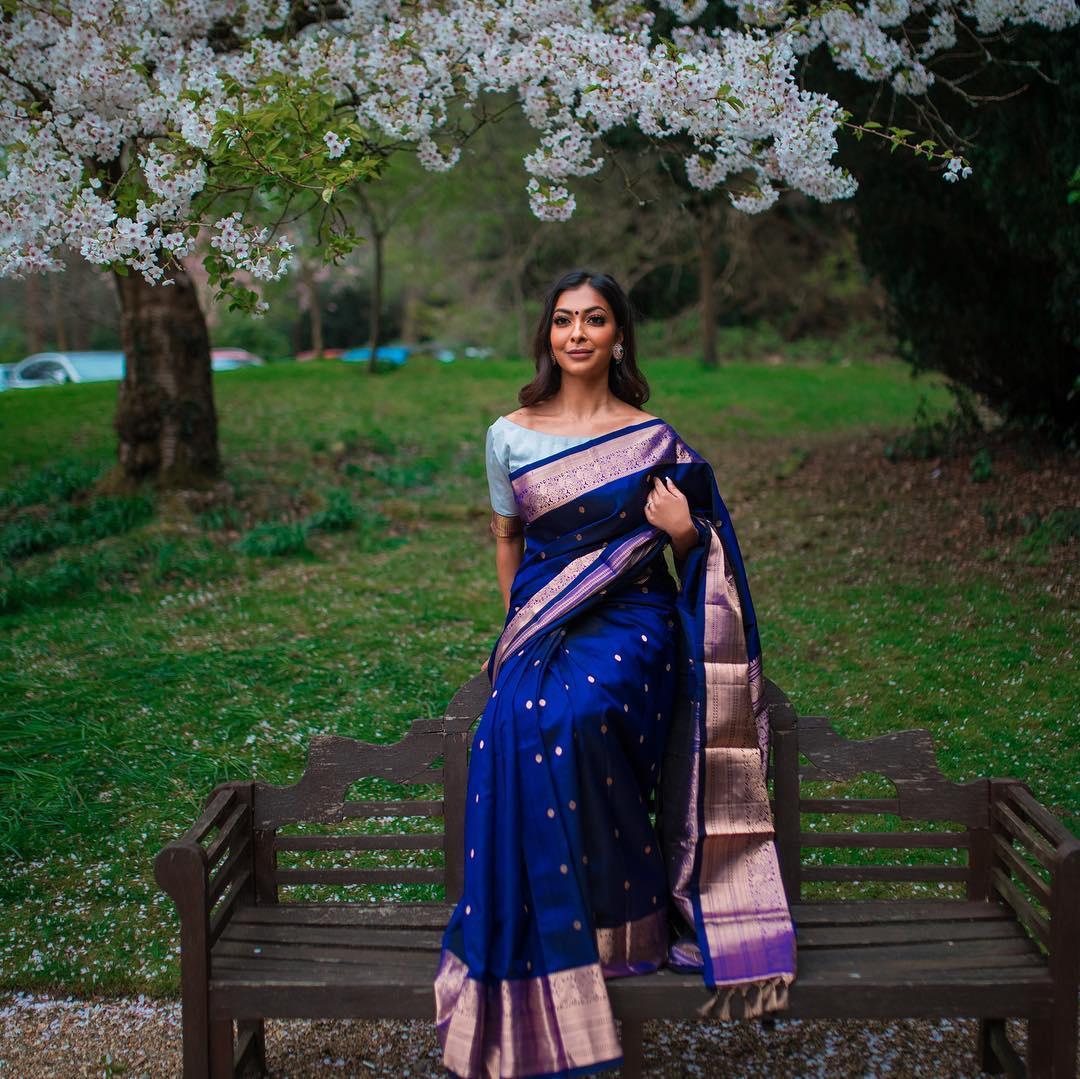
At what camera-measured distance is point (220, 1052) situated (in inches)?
103

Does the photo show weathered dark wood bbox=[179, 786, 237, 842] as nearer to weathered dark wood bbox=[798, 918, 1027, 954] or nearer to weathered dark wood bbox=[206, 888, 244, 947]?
weathered dark wood bbox=[206, 888, 244, 947]

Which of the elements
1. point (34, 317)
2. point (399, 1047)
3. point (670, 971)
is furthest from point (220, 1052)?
point (34, 317)

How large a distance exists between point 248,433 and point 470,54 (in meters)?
7.16

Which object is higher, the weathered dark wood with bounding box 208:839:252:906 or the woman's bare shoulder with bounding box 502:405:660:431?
the woman's bare shoulder with bounding box 502:405:660:431

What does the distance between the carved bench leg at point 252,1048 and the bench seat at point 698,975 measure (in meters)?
0.33

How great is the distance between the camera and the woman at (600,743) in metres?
2.52

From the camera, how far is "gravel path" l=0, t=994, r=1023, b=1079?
300 cm

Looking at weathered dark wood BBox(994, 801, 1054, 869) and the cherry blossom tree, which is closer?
weathered dark wood BBox(994, 801, 1054, 869)

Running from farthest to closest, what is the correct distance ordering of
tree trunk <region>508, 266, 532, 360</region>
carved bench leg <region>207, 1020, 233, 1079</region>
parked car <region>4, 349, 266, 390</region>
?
tree trunk <region>508, 266, 532, 360</region>
parked car <region>4, 349, 266, 390</region>
carved bench leg <region>207, 1020, 233, 1079</region>

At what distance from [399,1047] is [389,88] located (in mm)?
3583

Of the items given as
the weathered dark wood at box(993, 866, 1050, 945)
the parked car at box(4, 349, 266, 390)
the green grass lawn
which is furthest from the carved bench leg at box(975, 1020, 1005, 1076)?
the parked car at box(4, 349, 266, 390)

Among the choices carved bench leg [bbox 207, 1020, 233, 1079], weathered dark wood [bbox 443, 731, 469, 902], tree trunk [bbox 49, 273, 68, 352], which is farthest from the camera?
tree trunk [bbox 49, 273, 68, 352]

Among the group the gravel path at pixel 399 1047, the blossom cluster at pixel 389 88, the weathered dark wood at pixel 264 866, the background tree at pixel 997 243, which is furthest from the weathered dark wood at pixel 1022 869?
the background tree at pixel 997 243

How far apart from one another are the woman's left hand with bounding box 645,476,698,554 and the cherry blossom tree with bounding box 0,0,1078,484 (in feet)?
4.87
